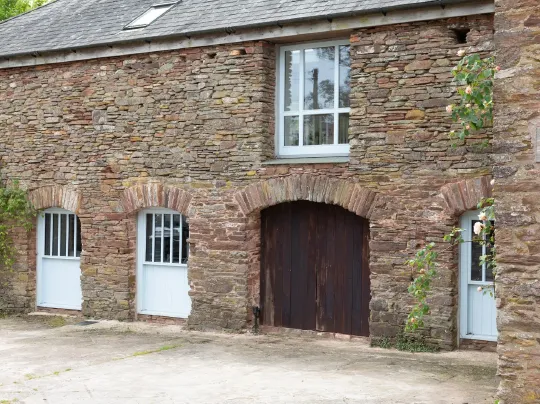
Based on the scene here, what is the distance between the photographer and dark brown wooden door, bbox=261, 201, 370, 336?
36.0 ft

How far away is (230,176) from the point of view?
1152 cm

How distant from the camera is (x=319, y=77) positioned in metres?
11.3

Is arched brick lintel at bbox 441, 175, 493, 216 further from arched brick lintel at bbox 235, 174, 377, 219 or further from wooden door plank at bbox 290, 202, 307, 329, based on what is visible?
wooden door plank at bbox 290, 202, 307, 329

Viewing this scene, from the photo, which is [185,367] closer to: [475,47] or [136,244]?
[136,244]

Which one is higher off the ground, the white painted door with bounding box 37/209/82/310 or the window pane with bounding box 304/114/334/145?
the window pane with bounding box 304/114/334/145

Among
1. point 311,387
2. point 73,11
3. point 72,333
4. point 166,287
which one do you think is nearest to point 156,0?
point 73,11

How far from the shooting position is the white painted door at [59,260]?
13508 millimetres

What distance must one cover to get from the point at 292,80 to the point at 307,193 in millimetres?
1828

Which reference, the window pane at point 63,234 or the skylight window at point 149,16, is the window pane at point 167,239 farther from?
the skylight window at point 149,16

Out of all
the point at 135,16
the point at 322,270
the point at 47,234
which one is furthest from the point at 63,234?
the point at 322,270

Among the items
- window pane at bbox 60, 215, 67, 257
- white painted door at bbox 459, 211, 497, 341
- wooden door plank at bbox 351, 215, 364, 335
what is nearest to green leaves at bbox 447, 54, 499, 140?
white painted door at bbox 459, 211, 497, 341

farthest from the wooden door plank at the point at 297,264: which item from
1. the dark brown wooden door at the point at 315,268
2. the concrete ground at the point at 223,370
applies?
the concrete ground at the point at 223,370

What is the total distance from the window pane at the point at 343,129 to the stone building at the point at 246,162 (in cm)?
3

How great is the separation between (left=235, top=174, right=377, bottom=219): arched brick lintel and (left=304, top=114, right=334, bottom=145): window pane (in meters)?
0.74
